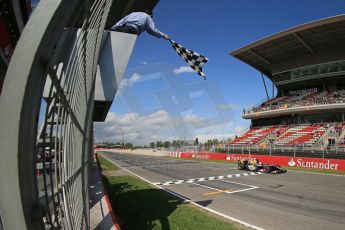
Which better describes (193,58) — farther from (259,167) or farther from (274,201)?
(259,167)

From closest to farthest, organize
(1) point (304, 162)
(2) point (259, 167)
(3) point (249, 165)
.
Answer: (2) point (259, 167), (3) point (249, 165), (1) point (304, 162)

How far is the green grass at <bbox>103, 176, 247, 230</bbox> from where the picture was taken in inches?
293

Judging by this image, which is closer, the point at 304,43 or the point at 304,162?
the point at 304,162

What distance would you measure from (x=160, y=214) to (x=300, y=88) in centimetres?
4234

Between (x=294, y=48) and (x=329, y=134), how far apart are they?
14.3 meters

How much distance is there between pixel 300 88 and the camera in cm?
4603

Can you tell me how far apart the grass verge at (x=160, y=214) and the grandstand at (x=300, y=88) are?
1980 centimetres

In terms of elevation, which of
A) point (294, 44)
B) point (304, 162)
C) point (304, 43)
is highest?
point (294, 44)

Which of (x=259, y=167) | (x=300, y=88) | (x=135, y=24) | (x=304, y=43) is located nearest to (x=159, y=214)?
(x=135, y=24)

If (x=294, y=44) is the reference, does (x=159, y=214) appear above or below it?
below

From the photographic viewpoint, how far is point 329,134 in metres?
32.8

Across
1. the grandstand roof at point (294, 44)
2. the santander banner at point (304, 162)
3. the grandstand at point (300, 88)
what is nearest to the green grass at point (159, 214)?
the santander banner at point (304, 162)

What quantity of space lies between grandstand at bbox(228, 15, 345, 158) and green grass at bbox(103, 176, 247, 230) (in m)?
19.9

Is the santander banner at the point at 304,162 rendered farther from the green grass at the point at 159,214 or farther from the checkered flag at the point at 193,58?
the checkered flag at the point at 193,58
